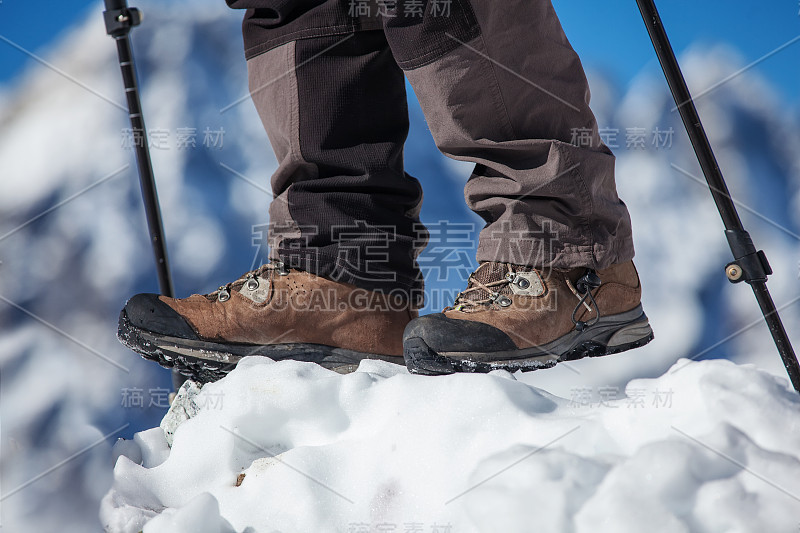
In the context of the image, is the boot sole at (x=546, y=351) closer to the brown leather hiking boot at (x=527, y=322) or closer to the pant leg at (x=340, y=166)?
the brown leather hiking boot at (x=527, y=322)

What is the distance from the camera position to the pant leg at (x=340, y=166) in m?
0.81

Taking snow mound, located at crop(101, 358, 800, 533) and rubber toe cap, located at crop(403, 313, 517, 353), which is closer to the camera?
snow mound, located at crop(101, 358, 800, 533)

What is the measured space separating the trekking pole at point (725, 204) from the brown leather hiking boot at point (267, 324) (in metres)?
0.41

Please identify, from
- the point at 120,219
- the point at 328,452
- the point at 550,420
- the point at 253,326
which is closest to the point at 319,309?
the point at 253,326

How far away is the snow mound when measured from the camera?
0.39 metres

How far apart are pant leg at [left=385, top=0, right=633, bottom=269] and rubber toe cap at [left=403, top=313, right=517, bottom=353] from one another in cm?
10

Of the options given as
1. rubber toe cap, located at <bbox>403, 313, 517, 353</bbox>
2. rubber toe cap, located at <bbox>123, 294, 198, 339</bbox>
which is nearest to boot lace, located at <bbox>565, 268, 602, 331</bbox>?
rubber toe cap, located at <bbox>403, 313, 517, 353</bbox>

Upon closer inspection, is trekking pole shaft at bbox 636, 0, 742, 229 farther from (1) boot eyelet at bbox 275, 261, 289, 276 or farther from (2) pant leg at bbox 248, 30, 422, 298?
(1) boot eyelet at bbox 275, 261, 289, 276

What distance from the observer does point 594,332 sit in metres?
0.78

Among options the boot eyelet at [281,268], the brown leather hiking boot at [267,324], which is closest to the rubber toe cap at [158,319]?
the brown leather hiking boot at [267,324]

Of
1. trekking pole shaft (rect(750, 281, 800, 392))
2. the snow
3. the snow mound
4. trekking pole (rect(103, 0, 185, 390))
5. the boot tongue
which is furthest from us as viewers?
the snow

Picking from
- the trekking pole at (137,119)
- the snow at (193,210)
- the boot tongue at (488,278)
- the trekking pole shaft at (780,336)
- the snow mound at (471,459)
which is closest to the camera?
the snow mound at (471,459)

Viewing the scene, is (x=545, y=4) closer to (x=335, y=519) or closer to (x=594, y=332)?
(x=594, y=332)

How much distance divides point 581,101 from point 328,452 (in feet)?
1.60
